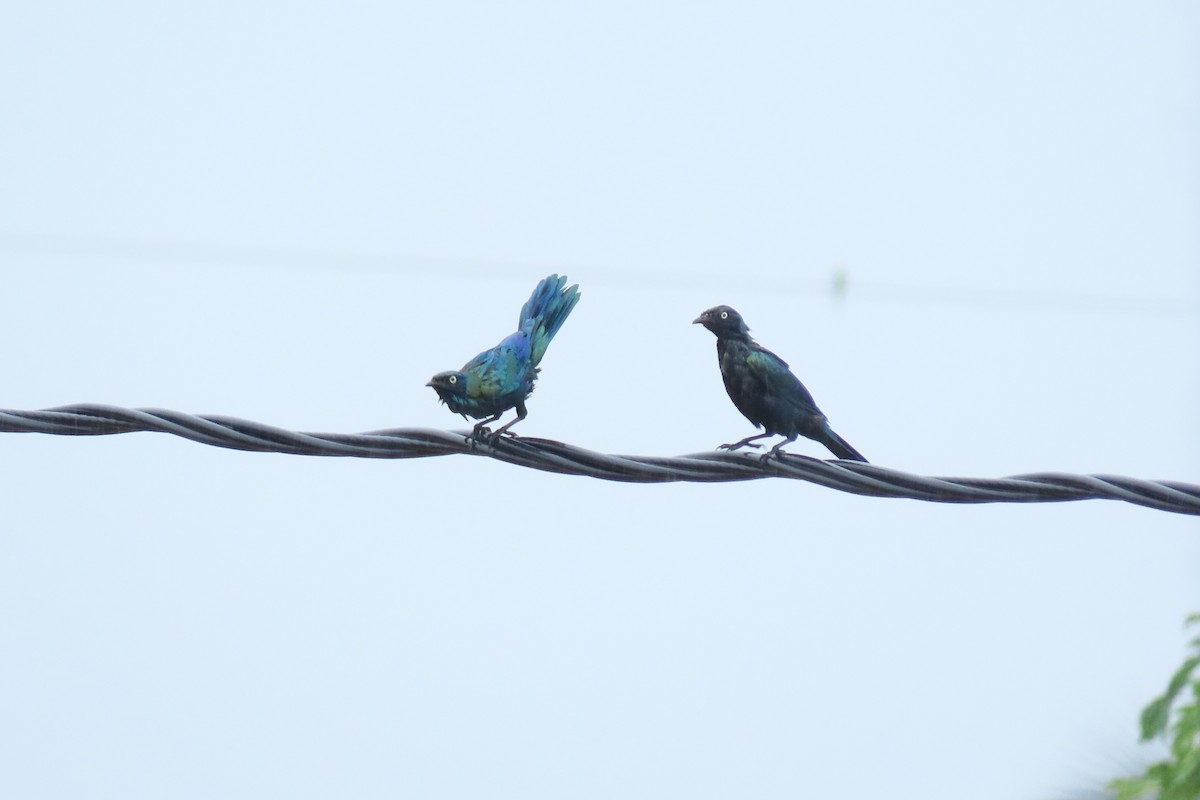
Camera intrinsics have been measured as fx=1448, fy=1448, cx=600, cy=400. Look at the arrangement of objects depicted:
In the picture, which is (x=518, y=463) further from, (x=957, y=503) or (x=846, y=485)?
(x=957, y=503)

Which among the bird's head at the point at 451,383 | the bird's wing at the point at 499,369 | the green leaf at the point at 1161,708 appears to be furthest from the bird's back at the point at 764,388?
the green leaf at the point at 1161,708

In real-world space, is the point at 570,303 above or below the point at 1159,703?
above

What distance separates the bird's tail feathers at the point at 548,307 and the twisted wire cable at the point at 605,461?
1.07 meters

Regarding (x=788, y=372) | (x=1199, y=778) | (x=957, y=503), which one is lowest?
(x=1199, y=778)

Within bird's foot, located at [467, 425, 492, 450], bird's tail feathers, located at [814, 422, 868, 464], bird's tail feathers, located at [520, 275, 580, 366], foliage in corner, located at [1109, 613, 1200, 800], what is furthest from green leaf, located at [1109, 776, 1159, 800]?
bird's foot, located at [467, 425, 492, 450]

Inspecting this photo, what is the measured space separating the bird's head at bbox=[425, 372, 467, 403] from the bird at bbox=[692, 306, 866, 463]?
1018 mm

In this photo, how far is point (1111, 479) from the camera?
164 inches

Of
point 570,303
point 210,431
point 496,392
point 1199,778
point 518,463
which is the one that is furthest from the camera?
point 1199,778

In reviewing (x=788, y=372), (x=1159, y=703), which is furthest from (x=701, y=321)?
(x=1159, y=703)

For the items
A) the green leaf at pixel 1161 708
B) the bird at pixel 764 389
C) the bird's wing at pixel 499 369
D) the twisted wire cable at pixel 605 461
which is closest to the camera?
the twisted wire cable at pixel 605 461

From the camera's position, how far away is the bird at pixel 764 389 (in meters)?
5.27

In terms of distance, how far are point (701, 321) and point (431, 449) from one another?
1.78m

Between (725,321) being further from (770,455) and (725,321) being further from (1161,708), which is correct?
(1161,708)

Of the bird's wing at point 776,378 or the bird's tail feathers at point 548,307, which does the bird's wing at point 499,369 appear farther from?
the bird's wing at point 776,378
